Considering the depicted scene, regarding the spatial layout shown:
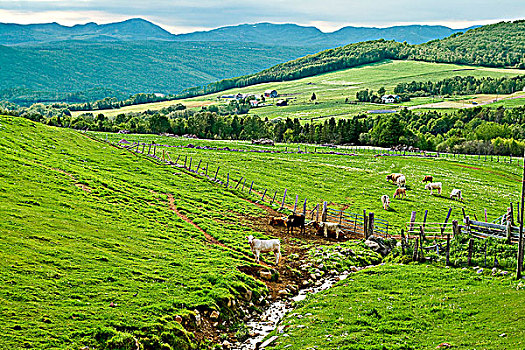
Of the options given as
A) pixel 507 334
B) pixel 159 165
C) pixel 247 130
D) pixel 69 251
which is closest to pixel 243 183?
pixel 159 165

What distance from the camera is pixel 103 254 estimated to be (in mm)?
24016

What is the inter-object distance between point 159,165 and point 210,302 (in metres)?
35.9

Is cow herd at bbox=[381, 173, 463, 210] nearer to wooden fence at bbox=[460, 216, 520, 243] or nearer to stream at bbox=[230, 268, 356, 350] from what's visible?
wooden fence at bbox=[460, 216, 520, 243]

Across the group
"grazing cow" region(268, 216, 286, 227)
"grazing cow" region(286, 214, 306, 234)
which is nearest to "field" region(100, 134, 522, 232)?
"grazing cow" region(268, 216, 286, 227)

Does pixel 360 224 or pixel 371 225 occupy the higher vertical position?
pixel 371 225

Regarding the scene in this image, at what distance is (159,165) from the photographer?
5509 cm

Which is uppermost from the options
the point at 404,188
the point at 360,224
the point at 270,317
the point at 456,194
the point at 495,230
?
the point at 495,230

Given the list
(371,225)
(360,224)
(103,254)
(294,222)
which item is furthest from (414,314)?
(360,224)

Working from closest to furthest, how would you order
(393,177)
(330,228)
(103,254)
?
1. (103,254)
2. (330,228)
3. (393,177)

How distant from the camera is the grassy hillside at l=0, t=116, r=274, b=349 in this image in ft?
56.7

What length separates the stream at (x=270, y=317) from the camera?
19716 millimetres

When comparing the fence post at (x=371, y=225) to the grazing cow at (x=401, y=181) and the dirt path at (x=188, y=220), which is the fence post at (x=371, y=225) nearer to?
the dirt path at (x=188, y=220)

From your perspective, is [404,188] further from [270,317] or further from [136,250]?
[136,250]

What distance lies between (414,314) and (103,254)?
16172 mm
